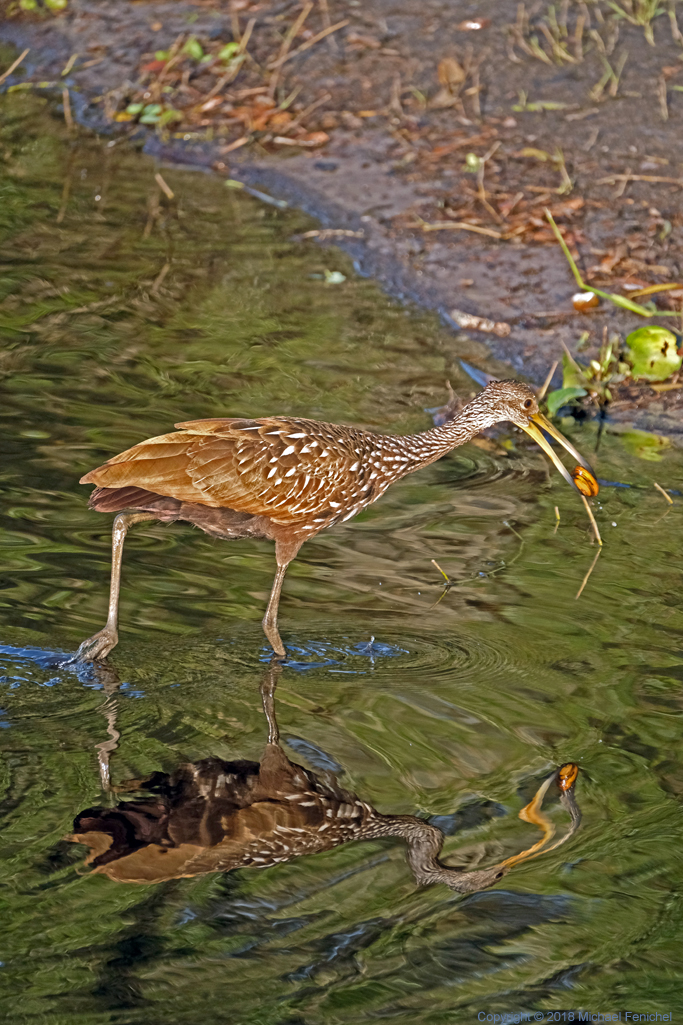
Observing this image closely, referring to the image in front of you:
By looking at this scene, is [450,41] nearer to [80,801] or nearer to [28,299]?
A: [28,299]

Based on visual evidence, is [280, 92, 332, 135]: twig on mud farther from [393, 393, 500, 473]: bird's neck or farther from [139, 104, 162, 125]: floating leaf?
[393, 393, 500, 473]: bird's neck

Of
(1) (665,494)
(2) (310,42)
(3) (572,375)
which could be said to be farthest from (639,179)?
(2) (310,42)

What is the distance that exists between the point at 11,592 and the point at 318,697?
4.91 ft

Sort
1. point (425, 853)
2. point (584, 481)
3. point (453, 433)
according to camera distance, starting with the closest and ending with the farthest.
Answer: point (425, 853) → point (453, 433) → point (584, 481)

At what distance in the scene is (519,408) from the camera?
20.6 ft

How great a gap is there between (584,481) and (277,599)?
1892mm

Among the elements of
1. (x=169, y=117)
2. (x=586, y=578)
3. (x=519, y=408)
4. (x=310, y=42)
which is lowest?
(x=586, y=578)

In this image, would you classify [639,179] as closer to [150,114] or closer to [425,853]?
[150,114]

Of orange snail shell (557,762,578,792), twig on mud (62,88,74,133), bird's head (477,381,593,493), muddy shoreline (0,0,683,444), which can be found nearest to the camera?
orange snail shell (557,762,578,792)

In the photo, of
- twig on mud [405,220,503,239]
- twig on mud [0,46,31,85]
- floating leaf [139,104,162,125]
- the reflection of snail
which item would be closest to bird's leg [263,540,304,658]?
the reflection of snail

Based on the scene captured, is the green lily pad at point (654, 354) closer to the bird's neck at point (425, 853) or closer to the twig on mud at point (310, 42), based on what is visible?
the bird's neck at point (425, 853)

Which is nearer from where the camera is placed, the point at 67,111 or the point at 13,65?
the point at 67,111

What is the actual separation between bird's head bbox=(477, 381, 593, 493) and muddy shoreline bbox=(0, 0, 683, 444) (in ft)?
6.48

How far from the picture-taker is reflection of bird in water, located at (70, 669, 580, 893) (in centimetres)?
449
